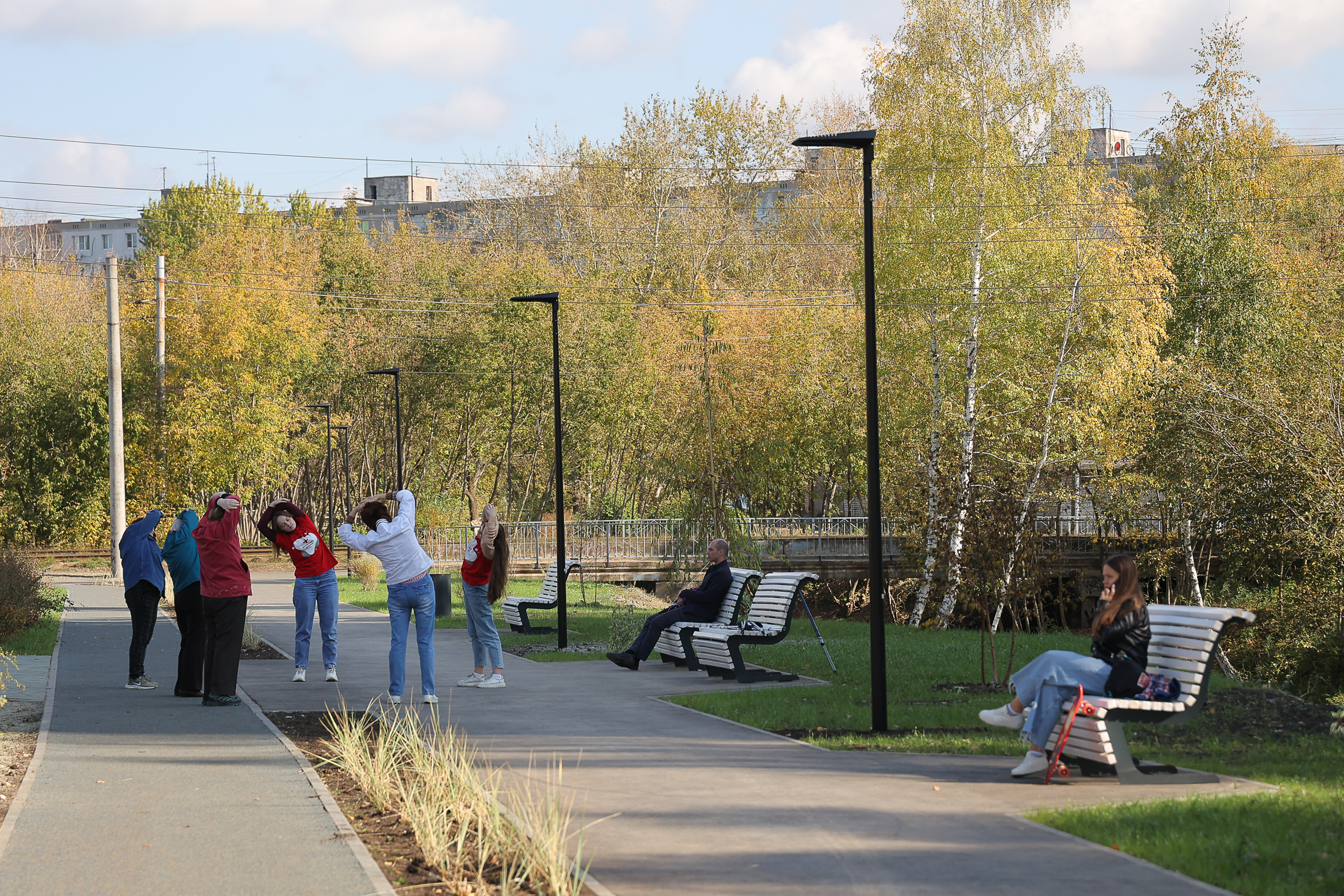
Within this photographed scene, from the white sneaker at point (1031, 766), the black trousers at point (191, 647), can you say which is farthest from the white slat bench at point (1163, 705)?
the black trousers at point (191, 647)

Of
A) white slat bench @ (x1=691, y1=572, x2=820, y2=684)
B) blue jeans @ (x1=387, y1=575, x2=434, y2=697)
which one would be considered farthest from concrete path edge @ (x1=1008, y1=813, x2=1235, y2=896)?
white slat bench @ (x1=691, y1=572, x2=820, y2=684)

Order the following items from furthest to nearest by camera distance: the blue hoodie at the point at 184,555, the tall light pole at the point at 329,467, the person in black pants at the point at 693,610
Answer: the tall light pole at the point at 329,467, the person in black pants at the point at 693,610, the blue hoodie at the point at 184,555

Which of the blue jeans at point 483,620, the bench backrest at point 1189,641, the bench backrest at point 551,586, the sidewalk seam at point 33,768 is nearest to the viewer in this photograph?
the sidewalk seam at point 33,768

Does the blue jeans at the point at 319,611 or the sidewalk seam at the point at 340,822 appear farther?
the blue jeans at the point at 319,611

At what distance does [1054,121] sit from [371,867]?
29.3m

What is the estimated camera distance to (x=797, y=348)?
45031 millimetres

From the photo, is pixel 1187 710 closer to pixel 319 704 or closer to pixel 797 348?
pixel 319 704

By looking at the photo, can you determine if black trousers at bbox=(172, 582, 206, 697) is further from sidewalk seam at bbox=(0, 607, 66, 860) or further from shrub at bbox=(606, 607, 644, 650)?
shrub at bbox=(606, 607, 644, 650)

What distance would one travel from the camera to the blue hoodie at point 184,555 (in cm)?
1228

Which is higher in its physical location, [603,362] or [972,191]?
[972,191]

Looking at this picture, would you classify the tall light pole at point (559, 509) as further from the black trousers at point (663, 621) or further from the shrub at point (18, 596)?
the shrub at point (18, 596)

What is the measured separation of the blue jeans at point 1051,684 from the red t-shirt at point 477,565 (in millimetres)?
5832

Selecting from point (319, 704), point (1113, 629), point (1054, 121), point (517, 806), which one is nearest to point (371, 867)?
point (517, 806)

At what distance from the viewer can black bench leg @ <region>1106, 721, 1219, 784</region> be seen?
745cm
